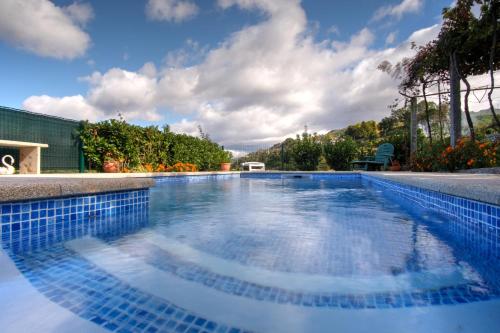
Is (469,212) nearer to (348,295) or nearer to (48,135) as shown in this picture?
(348,295)

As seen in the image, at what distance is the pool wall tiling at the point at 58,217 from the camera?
8.50 ft

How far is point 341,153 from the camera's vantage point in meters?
14.3

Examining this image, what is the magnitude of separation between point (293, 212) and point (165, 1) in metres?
8.09

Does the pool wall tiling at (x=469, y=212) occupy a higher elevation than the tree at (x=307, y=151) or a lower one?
lower

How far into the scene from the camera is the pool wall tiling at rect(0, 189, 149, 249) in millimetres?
2592

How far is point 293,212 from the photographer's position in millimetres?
4086

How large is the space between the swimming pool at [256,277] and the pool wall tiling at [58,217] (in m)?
0.04

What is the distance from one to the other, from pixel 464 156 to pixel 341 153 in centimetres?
674

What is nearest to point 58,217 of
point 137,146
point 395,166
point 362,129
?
point 137,146

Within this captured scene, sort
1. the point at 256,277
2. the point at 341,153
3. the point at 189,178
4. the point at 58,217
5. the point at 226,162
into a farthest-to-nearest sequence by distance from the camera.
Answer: the point at 226,162
the point at 341,153
the point at 189,178
the point at 58,217
the point at 256,277

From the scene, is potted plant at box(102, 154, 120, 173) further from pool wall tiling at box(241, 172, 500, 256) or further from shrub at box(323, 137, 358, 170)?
shrub at box(323, 137, 358, 170)

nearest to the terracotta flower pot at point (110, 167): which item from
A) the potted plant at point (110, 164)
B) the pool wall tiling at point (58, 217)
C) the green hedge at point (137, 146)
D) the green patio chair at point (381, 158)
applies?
the potted plant at point (110, 164)

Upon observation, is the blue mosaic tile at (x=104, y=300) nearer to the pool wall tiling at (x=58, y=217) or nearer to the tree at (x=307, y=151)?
the pool wall tiling at (x=58, y=217)

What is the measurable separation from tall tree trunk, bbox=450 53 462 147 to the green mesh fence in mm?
11685
